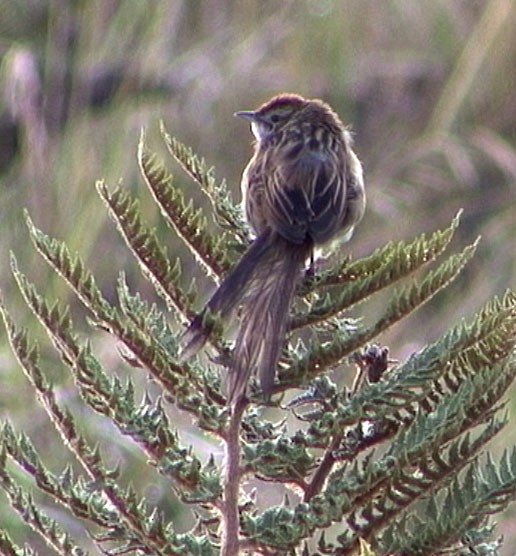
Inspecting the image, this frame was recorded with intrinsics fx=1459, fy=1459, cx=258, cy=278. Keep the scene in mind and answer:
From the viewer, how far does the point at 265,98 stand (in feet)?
24.5

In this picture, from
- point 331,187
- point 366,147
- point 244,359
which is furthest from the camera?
point 366,147

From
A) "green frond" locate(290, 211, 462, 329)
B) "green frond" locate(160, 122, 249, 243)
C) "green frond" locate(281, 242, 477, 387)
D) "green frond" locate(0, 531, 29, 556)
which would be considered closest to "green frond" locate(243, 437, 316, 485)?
"green frond" locate(281, 242, 477, 387)

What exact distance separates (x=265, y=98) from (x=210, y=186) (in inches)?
204

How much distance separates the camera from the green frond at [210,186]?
2330 mm

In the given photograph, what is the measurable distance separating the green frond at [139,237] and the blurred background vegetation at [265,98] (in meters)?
4.09

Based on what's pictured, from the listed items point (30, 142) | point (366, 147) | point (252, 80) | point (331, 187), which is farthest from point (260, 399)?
point (366, 147)

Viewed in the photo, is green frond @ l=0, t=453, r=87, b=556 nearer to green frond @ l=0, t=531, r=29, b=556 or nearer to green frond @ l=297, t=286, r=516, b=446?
green frond @ l=0, t=531, r=29, b=556

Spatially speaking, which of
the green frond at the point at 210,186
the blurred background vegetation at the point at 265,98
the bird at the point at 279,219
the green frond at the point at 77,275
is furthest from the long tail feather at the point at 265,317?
the blurred background vegetation at the point at 265,98

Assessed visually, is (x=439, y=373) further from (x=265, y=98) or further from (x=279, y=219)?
(x=265, y=98)

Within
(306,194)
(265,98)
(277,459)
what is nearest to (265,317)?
(277,459)

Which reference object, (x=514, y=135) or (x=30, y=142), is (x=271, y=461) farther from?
(x=514, y=135)

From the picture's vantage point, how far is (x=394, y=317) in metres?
2.10

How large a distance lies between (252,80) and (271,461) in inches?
→ 226

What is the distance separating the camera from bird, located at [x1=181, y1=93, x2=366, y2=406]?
219 cm
